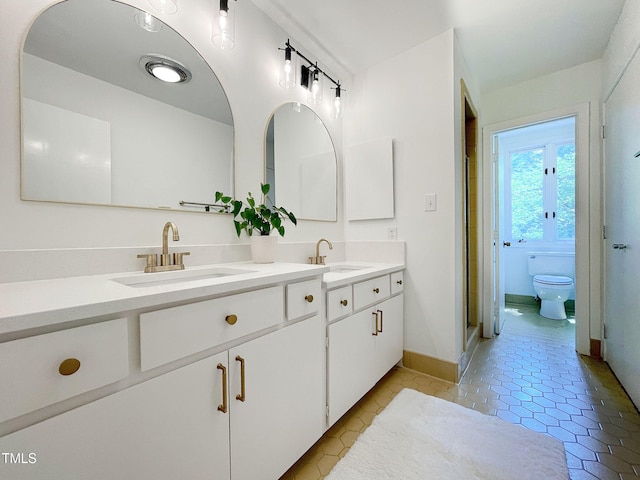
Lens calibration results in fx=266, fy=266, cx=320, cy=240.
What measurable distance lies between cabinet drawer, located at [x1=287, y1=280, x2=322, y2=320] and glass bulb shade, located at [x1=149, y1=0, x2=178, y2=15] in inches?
54.6

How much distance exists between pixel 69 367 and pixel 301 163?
5.53 ft

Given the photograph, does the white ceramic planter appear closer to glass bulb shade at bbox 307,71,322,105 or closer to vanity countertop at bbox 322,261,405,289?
vanity countertop at bbox 322,261,405,289

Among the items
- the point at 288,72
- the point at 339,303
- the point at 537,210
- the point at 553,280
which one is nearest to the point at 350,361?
the point at 339,303

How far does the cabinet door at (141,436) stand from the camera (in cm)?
52

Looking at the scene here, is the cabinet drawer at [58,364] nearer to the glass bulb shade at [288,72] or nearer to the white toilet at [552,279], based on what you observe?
the glass bulb shade at [288,72]

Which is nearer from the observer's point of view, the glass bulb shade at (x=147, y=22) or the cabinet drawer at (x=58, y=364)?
the cabinet drawer at (x=58, y=364)

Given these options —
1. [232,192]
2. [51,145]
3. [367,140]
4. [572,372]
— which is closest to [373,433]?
[232,192]

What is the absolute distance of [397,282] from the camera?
1950 millimetres

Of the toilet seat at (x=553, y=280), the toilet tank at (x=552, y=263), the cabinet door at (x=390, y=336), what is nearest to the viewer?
the cabinet door at (x=390, y=336)

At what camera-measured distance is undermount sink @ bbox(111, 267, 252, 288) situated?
1020 mm

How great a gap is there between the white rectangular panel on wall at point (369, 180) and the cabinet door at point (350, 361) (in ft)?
2.97

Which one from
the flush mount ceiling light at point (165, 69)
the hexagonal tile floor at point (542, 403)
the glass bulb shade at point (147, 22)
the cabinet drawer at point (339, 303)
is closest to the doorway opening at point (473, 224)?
the hexagonal tile floor at point (542, 403)

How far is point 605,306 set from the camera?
7.02 feet

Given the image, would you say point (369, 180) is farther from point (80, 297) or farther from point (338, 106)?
point (80, 297)
